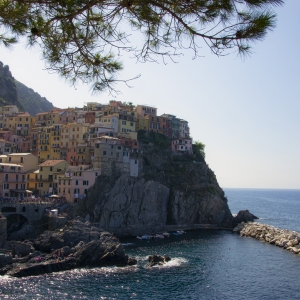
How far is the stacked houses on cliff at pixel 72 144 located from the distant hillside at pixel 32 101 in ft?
172

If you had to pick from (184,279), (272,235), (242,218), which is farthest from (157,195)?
(184,279)

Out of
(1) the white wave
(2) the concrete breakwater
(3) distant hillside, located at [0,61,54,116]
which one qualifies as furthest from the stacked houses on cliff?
(1) the white wave

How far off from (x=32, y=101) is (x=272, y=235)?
10884 cm

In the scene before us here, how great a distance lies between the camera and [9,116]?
86750 millimetres

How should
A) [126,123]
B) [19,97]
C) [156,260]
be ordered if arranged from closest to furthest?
[156,260]
[126,123]
[19,97]

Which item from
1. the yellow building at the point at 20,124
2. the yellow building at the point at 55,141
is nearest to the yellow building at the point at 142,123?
the yellow building at the point at 55,141

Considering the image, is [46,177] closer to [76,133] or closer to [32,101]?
Result: [76,133]

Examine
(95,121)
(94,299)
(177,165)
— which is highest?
(95,121)

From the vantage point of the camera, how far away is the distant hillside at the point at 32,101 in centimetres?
14225

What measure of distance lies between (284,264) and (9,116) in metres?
62.9

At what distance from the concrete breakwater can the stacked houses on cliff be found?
65.9 ft

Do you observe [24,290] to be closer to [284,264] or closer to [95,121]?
[284,264]

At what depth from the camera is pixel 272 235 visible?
6178 cm

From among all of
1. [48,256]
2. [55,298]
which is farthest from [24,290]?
[48,256]
